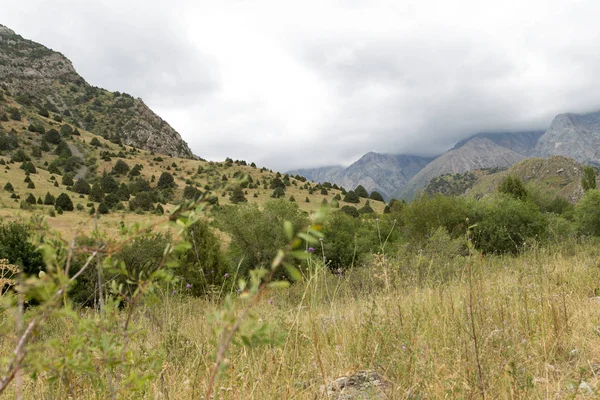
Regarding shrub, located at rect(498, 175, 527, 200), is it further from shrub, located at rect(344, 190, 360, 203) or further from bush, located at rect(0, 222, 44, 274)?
bush, located at rect(0, 222, 44, 274)

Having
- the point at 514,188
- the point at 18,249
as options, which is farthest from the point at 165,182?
the point at 514,188

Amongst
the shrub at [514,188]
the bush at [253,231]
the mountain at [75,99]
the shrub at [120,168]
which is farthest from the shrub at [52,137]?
the shrub at [514,188]

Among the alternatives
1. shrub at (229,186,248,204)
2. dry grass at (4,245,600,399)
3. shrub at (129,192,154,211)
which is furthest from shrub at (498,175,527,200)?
dry grass at (4,245,600,399)

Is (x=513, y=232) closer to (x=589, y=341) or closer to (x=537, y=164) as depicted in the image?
(x=589, y=341)

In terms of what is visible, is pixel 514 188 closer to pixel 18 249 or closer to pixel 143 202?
pixel 143 202

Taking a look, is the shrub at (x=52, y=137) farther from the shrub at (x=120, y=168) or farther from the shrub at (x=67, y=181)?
the shrub at (x=67, y=181)

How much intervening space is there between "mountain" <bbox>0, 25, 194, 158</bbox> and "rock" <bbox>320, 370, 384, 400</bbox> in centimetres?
8465

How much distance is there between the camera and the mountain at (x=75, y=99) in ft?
271

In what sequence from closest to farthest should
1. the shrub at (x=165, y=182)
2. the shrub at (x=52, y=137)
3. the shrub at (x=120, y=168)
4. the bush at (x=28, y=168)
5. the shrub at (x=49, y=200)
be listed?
1. the shrub at (x=49, y=200)
2. the bush at (x=28, y=168)
3. the shrub at (x=165, y=182)
4. the shrub at (x=120, y=168)
5. the shrub at (x=52, y=137)

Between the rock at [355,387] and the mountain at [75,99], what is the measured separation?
84.7 metres

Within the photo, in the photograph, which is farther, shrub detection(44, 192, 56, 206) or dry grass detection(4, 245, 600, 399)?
shrub detection(44, 192, 56, 206)

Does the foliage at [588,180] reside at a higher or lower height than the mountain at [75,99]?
lower

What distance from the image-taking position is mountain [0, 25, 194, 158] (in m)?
82.6

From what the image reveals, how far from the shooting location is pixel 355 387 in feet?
7.76
